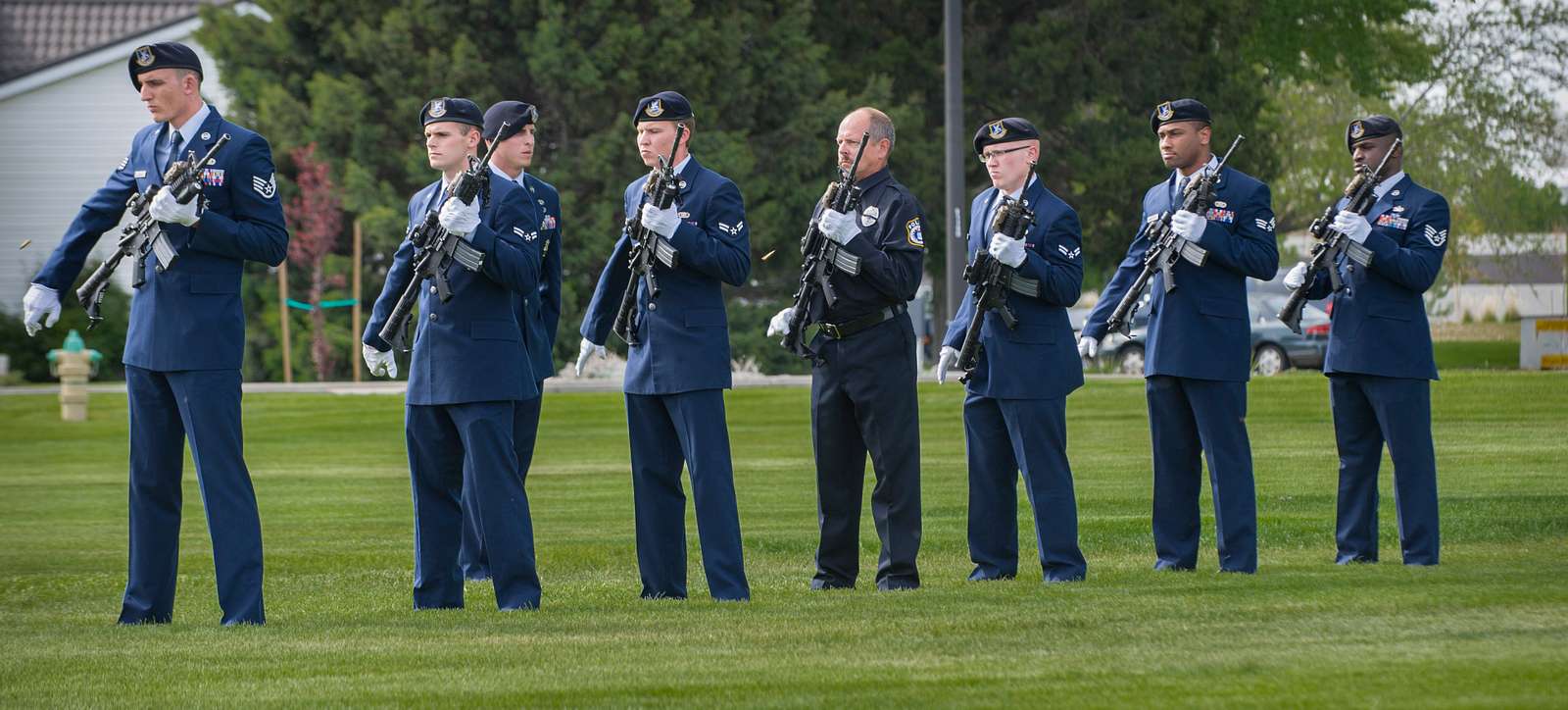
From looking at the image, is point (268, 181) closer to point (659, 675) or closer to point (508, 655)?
point (508, 655)

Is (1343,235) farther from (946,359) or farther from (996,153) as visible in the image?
(946,359)

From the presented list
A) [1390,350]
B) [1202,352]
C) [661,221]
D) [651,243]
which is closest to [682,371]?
[651,243]

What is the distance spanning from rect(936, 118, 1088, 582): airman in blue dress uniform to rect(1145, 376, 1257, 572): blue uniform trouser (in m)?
0.47

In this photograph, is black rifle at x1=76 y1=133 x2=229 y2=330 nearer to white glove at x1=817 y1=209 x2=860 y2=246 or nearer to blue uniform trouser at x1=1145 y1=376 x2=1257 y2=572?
white glove at x1=817 y1=209 x2=860 y2=246

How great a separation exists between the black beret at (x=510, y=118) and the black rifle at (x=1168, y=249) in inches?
109

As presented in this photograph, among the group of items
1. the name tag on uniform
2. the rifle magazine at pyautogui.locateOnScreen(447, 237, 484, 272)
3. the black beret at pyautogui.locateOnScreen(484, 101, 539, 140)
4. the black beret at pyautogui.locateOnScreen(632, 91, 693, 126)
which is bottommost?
the rifle magazine at pyautogui.locateOnScreen(447, 237, 484, 272)

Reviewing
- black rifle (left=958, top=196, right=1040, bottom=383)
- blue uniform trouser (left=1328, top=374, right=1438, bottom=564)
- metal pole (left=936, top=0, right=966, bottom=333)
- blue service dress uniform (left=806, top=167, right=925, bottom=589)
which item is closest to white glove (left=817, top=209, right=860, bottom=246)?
blue service dress uniform (left=806, top=167, right=925, bottom=589)

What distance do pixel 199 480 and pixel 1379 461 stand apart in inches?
206

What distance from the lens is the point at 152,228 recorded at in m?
8.09

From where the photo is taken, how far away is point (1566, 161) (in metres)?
43.9

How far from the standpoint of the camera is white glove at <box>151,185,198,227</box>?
786cm

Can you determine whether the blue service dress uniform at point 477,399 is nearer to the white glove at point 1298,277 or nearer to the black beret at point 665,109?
the black beret at point 665,109

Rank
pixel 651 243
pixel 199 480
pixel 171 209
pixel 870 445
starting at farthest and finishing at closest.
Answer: pixel 870 445
pixel 651 243
pixel 199 480
pixel 171 209

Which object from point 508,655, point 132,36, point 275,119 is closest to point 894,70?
point 275,119
